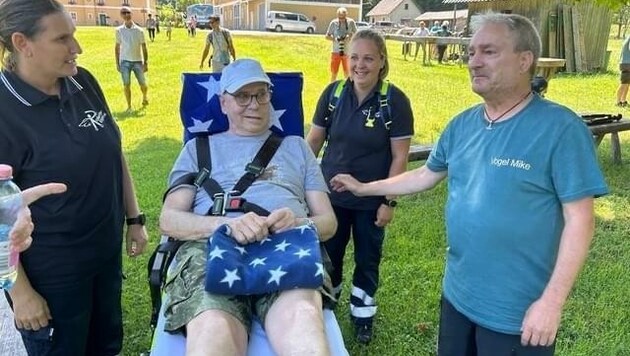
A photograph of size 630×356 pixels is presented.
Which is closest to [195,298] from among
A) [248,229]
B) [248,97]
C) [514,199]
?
[248,229]

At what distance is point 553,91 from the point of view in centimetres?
1309

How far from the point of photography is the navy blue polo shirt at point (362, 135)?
3186 mm

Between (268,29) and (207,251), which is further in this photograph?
(268,29)

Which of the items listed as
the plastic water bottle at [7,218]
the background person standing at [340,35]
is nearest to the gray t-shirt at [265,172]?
the plastic water bottle at [7,218]

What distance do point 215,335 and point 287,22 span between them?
43554 millimetres

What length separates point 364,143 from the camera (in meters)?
3.21

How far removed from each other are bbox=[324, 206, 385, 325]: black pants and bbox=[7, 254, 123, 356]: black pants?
51.7 inches

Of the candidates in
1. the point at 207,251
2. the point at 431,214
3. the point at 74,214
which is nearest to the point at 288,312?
the point at 207,251

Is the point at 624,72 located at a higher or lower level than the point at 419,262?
higher

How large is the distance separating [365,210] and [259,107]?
3.13 feet

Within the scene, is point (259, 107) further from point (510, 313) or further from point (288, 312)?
point (510, 313)

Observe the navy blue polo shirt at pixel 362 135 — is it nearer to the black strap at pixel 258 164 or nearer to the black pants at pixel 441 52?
the black strap at pixel 258 164

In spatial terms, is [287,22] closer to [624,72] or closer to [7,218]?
[624,72]

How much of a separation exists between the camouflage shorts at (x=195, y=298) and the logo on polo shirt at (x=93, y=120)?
2.29 feet
